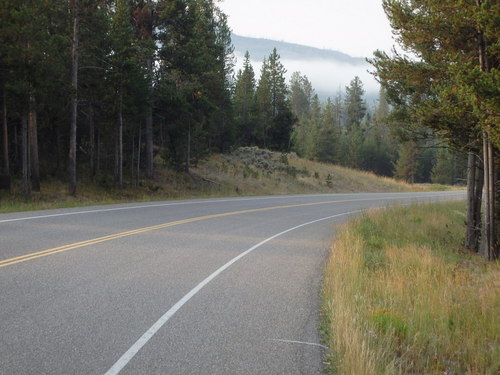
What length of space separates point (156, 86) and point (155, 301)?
2532 centimetres

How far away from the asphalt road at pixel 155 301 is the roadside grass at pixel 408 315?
0.39 m

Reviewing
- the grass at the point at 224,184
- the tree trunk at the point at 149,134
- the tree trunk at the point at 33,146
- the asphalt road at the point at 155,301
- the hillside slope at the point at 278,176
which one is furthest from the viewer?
the hillside slope at the point at 278,176

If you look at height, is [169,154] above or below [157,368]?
above

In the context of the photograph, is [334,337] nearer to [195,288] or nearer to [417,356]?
[417,356]

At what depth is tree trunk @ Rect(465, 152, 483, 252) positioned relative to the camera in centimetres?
1498

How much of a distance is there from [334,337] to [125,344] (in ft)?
7.44

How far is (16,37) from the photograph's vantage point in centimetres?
1967

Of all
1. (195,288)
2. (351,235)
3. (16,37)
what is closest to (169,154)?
(16,37)

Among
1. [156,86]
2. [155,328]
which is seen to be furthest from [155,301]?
[156,86]

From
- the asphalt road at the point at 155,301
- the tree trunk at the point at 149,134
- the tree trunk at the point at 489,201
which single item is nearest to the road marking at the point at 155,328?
the asphalt road at the point at 155,301

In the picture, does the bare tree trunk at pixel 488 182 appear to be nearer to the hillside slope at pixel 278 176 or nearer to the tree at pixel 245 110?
the hillside slope at pixel 278 176

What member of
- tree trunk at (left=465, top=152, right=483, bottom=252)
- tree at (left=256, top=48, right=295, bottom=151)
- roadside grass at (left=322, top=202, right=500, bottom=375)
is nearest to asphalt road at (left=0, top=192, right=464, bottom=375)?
roadside grass at (left=322, top=202, right=500, bottom=375)

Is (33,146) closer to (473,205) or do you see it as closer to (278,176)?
(473,205)

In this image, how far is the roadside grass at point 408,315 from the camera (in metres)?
4.79
